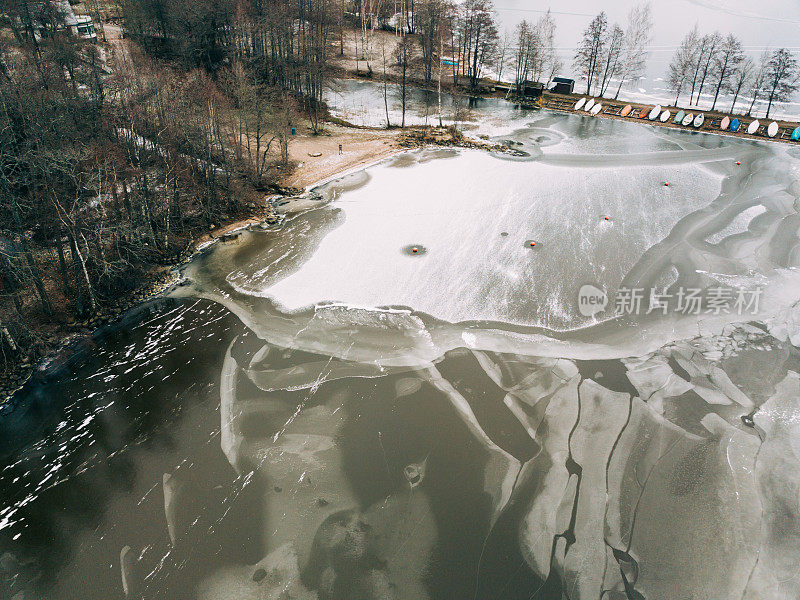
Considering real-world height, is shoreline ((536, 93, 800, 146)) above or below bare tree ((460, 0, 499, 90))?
below

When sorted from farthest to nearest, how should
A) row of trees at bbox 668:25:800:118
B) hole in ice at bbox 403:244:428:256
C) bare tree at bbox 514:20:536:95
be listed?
1. bare tree at bbox 514:20:536:95
2. row of trees at bbox 668:25:800:118
3. hole in ice at bbox 403:244:428:256

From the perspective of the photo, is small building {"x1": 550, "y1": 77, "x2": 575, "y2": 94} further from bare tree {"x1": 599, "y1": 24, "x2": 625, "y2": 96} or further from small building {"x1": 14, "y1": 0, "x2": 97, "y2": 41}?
small building {"x1": 14, "y1": 0, "x2": 97, "y2": 41}

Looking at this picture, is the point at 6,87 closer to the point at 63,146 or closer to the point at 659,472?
the point at 63,146

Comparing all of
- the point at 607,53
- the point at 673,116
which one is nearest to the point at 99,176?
the point at 673,116

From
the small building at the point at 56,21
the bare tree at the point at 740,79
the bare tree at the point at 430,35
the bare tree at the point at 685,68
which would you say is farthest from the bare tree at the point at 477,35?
the small building at the point at 56,21

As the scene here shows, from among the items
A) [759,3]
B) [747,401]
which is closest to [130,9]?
[747,401]

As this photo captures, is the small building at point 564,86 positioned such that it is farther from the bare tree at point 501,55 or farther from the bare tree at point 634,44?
the bare tree at point 501,55

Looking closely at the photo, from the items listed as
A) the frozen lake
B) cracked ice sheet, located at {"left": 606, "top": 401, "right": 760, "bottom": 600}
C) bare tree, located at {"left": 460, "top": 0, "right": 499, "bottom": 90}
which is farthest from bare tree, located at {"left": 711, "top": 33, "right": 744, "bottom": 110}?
cracked ice sheet, located at {"left": 606, "top": 401, "right": 760, "bottom": 600}

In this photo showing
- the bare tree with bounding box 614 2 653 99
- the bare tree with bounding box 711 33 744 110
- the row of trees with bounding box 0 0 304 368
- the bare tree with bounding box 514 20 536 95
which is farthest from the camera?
the bare tree with bounding box 614 2 653 99

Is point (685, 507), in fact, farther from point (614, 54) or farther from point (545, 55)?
point (545, 55)
